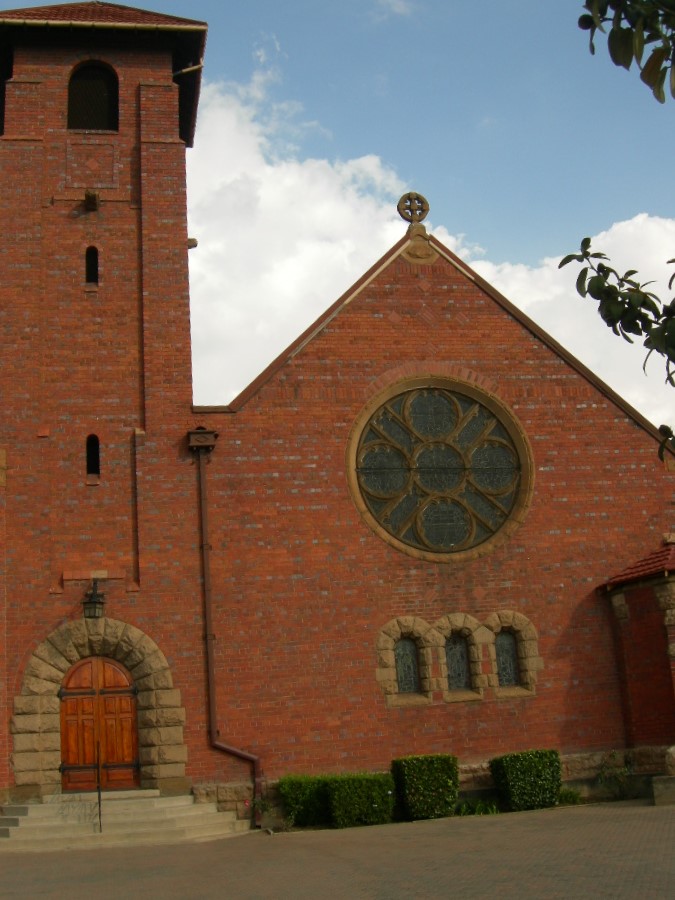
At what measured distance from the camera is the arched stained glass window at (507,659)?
18.8 meters

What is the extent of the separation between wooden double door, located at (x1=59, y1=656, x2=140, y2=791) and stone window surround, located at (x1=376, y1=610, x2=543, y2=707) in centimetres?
428

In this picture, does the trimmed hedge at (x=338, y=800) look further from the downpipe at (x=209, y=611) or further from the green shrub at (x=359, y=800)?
the downpipe at (x=209, y=611)

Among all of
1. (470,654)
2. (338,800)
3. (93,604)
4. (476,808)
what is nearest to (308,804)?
(338,800)

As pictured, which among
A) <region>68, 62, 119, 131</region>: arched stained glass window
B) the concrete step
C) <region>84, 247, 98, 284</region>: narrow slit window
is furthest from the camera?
<region>68, 62, 119, 131</region>: arched stained glass window

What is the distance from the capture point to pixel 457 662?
1872 centimetres

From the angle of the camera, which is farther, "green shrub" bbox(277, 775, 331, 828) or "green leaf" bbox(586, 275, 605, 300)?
"green shrub" bbox(277, 775, 331, 828)

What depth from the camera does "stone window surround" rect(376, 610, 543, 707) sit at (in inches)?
717

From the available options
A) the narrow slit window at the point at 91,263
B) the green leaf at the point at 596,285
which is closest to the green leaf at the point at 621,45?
the green leaf at the point at 596,285

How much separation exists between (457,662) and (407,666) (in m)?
0.92

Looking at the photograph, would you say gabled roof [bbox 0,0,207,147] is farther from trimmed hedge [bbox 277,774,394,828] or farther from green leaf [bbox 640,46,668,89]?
Answer: green leaf [bbox 640,46,668,89]

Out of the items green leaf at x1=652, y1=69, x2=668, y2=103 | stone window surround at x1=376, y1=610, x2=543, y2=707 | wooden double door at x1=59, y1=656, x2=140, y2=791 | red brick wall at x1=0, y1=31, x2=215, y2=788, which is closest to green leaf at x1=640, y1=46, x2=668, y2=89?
green leaf at x1=652, y1=69, x2=668, y2=103

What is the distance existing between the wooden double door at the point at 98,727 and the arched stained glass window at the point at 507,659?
20.9 ft

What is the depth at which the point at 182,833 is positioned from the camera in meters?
15.6

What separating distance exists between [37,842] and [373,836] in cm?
478
